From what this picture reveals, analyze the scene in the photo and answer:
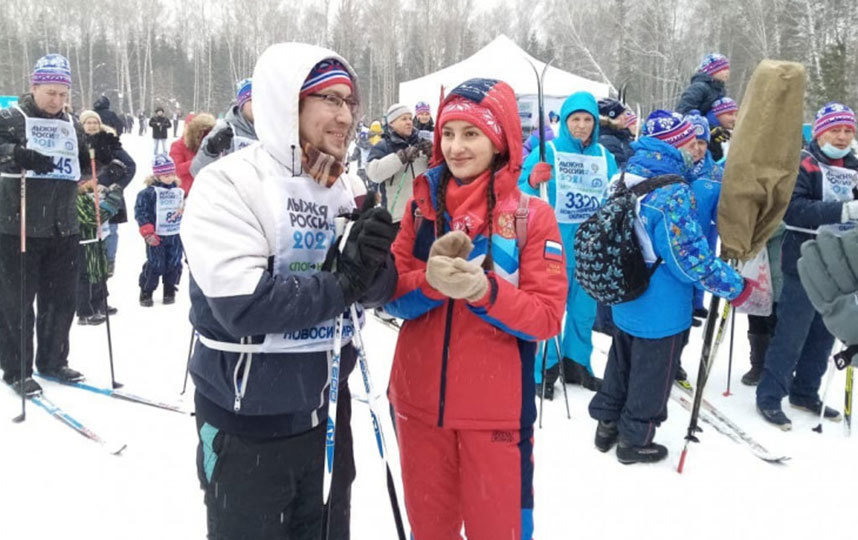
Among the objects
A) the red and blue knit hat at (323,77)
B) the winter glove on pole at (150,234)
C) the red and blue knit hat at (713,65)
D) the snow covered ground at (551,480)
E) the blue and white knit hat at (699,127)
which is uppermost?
the red and blue knit hat at (713,65)

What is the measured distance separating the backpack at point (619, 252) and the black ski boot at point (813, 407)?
2.14m

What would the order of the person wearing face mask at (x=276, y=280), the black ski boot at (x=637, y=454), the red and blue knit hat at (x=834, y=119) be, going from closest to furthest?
the person wearing face mask at (x=276, y=280), the black ski boot at (x=637, y=454), the red and blue knit hat at (x=834, y=119)

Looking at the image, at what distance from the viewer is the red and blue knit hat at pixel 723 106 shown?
598 cm

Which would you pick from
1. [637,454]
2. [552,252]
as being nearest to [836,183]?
[637,454]

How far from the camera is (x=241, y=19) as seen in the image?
159ft

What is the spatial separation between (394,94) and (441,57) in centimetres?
448

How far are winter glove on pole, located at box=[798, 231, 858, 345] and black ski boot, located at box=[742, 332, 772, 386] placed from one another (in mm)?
3289

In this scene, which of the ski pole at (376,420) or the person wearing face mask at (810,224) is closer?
the ski pole at (376,420)

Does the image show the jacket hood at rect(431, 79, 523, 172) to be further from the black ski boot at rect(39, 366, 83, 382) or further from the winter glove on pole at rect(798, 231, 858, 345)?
the black ski boot at rect(39, 366, 83, 382)

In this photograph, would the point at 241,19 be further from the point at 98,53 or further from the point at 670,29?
the point at 670,29

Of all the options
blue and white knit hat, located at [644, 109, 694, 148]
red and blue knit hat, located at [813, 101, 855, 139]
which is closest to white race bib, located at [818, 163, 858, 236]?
red and blue knit hat, located at [813, 101, 855, 139]

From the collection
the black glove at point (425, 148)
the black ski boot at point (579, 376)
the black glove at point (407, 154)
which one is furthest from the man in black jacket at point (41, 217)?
the black ski boot at point (579, 376)

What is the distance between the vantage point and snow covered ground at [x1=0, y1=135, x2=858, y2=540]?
3018 mm

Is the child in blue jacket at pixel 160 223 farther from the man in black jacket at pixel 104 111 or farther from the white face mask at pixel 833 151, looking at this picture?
the white face mask at pixel 833 151
